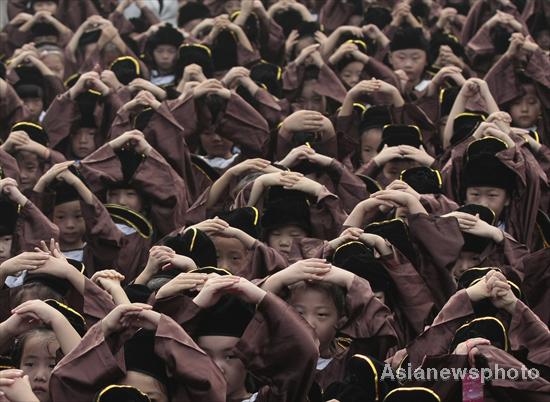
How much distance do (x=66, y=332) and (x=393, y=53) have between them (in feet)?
22.8

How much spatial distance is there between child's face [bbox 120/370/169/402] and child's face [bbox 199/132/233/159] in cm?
513

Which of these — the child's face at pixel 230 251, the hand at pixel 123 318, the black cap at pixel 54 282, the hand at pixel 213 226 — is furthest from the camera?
the child's face at pixel 230 251

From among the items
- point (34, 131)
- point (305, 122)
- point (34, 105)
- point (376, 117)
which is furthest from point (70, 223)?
point (34, 105)

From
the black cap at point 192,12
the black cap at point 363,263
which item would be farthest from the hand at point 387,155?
the black cap at point 192,12

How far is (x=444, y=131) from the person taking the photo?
12.6m

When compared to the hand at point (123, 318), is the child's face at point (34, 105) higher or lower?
lower

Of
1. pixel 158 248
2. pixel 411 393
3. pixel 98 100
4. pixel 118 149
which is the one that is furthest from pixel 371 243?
pixel 98 100

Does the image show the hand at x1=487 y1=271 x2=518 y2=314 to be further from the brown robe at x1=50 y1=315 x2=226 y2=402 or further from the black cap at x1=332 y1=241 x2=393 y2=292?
the brown robe at x1=50 y1=315 x2=226 y2=402

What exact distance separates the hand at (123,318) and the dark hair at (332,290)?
3.78 ft

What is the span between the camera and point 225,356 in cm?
829

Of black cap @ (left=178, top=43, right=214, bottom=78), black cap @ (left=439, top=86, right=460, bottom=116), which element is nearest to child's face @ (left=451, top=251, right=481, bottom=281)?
black cap @ (left=439, top=86, right=460, bottom=116)

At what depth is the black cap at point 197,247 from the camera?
980 cm

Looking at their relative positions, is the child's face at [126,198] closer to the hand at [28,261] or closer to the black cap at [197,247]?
the black cap at [197,247]

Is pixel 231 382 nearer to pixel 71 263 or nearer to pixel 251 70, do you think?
pixel 71 263
